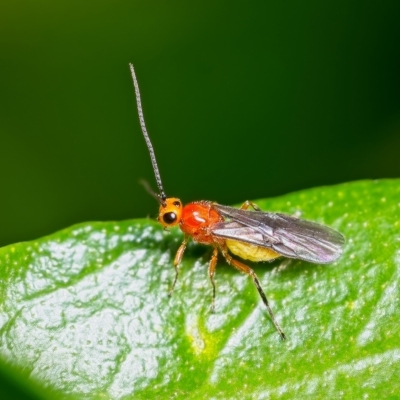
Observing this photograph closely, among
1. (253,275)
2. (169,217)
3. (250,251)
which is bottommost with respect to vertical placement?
(253,275)

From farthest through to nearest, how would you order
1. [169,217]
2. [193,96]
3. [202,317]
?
[193,96], [169,217], [202,317]

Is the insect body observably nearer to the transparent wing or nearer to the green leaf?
the transparent wing

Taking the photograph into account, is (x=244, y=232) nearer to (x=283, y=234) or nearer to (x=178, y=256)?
(x=283, y=234)

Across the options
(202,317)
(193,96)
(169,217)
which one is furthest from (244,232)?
(193,96)

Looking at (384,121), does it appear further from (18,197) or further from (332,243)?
(18,197)

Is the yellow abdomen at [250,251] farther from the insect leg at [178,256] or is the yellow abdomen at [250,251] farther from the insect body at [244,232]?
the insect leg at [178,256]

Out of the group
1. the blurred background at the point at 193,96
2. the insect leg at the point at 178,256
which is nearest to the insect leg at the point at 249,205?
the insect leg at the point at 178,256

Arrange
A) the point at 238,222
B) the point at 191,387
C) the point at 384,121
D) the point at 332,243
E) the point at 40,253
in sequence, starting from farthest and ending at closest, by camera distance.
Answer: the point at 384,121 < the point at 238,222 < the point at 332,243 < the point at 40,253 < the point at 191,387

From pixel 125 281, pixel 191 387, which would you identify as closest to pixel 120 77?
pixel 125 281
